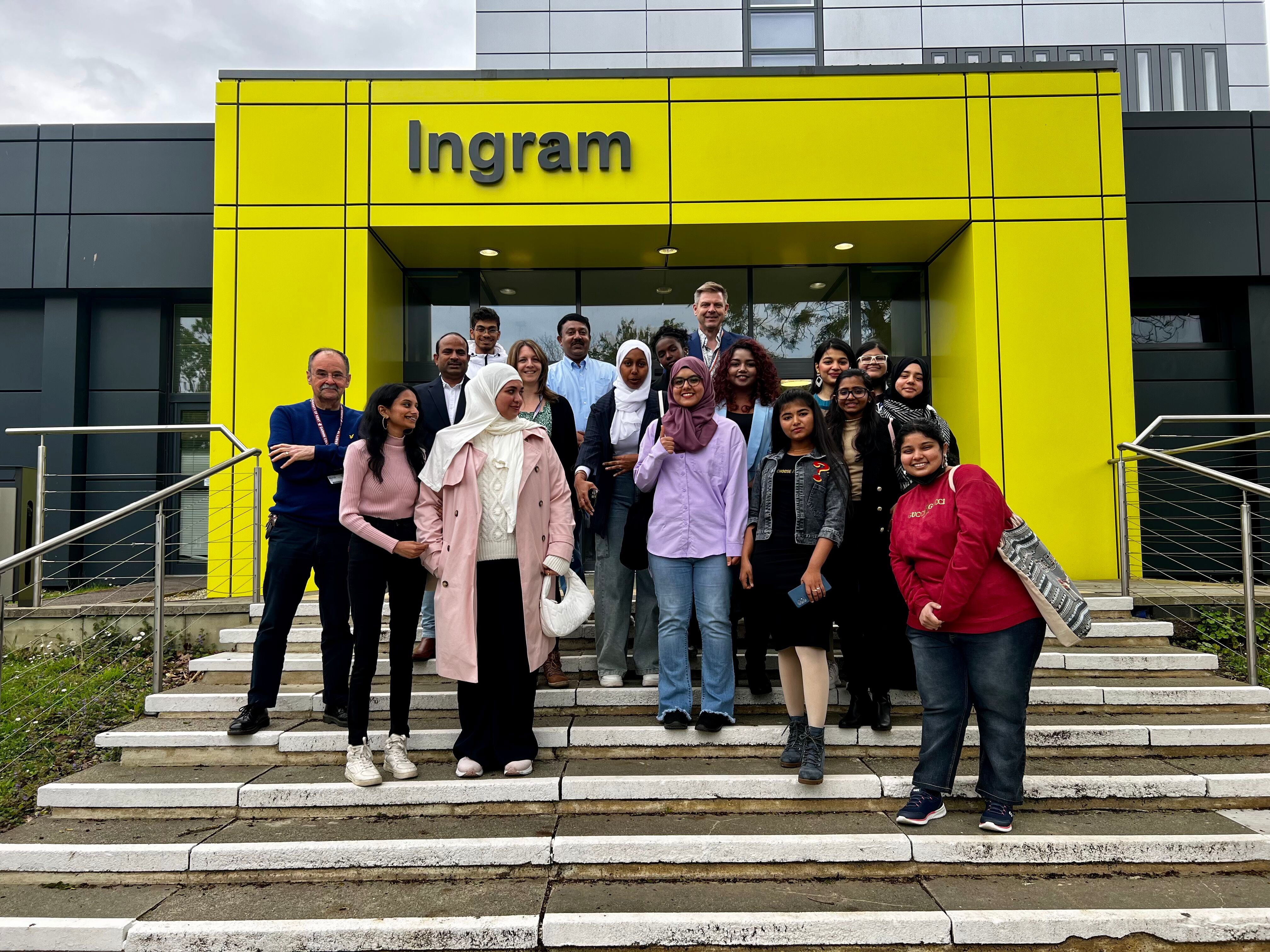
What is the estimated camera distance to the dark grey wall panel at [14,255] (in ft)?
32.3

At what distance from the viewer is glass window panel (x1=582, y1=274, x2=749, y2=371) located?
31.1 feet

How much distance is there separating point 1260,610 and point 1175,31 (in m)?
11.0

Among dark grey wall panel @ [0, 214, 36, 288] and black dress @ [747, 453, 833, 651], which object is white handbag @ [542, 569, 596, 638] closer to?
black dress @ [747, 453, 833, 651]

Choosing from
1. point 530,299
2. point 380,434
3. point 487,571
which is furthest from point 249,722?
point 530,299

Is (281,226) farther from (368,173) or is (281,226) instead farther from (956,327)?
(956,327)

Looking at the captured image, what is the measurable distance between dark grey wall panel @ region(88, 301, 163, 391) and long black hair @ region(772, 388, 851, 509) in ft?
29.3

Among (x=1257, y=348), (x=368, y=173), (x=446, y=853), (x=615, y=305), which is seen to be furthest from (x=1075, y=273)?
(x=446, y=853)

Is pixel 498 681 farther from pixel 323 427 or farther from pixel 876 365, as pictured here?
pixel 876 365

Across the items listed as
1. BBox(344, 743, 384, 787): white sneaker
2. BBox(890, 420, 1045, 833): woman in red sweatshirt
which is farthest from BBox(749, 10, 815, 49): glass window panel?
BBox(344, 743, 384, 787): white sneaker

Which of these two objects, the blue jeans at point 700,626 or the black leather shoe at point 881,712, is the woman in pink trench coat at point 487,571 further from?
the black leather shoe at point 881,712

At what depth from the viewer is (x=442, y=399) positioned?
5.46 metres

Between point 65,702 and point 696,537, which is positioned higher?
point 696,537

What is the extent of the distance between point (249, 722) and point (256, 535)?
2.82m

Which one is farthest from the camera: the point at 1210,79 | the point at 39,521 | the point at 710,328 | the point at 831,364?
the point at 1210,79
